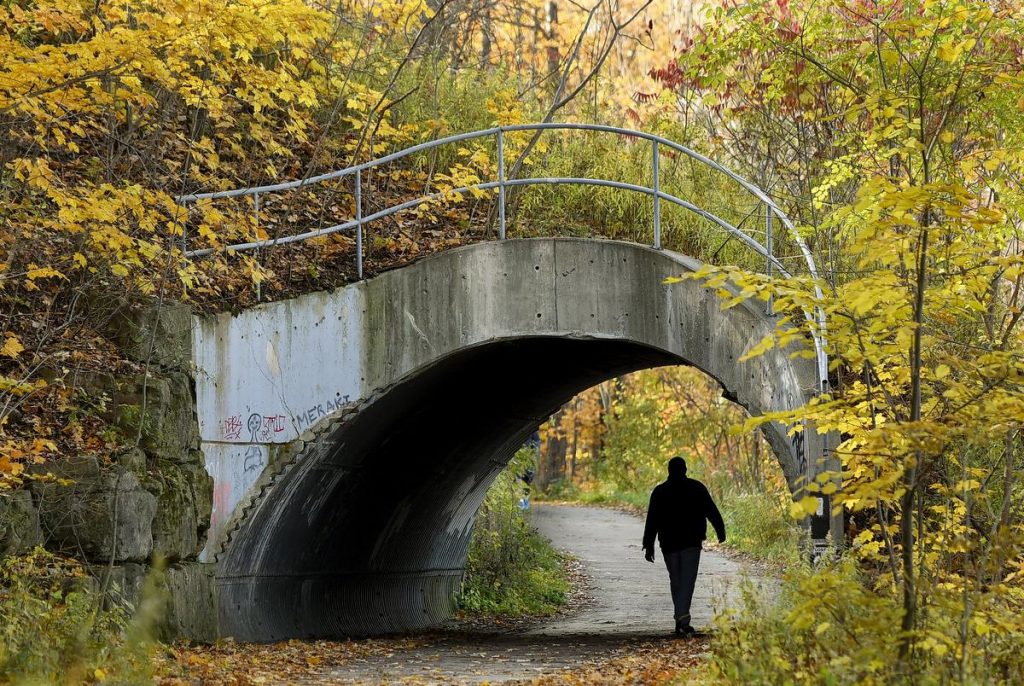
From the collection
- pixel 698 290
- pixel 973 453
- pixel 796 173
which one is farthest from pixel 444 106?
pixel 973 453

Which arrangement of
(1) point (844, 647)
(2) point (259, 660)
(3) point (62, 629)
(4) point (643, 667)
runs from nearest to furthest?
(1) point (844, 647) → (3) point (62, 629) → (4) point (643, 667) → (2) point (259, 660)

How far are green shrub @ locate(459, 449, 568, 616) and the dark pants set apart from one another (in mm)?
5045

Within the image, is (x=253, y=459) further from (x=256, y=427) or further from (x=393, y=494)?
(x=393, y=494)

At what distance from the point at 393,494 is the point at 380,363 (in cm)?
263

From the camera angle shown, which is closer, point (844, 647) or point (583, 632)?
point (844, 647)

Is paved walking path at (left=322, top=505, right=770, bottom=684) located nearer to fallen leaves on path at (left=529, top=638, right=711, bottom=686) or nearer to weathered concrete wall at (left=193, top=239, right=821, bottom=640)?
fallen leaves on path at (left=529, top=638, right=711, bottom=686)

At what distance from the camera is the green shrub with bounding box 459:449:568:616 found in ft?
51.0

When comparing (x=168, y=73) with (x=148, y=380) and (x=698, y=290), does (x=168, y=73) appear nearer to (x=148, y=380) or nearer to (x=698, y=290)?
(x=148, y=380)

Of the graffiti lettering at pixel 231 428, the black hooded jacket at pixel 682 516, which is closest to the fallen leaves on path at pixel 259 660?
the graffiti lettering at pixel 231 428

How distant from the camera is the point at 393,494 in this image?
12594 millimetres

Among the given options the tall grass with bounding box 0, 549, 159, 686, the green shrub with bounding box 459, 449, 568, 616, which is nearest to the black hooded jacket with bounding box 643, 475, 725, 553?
the tall grass with bounding box 0, 549, 159, 686

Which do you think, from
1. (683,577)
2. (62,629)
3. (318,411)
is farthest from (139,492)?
(683,577)

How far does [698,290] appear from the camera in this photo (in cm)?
984

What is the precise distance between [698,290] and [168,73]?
463 cm
